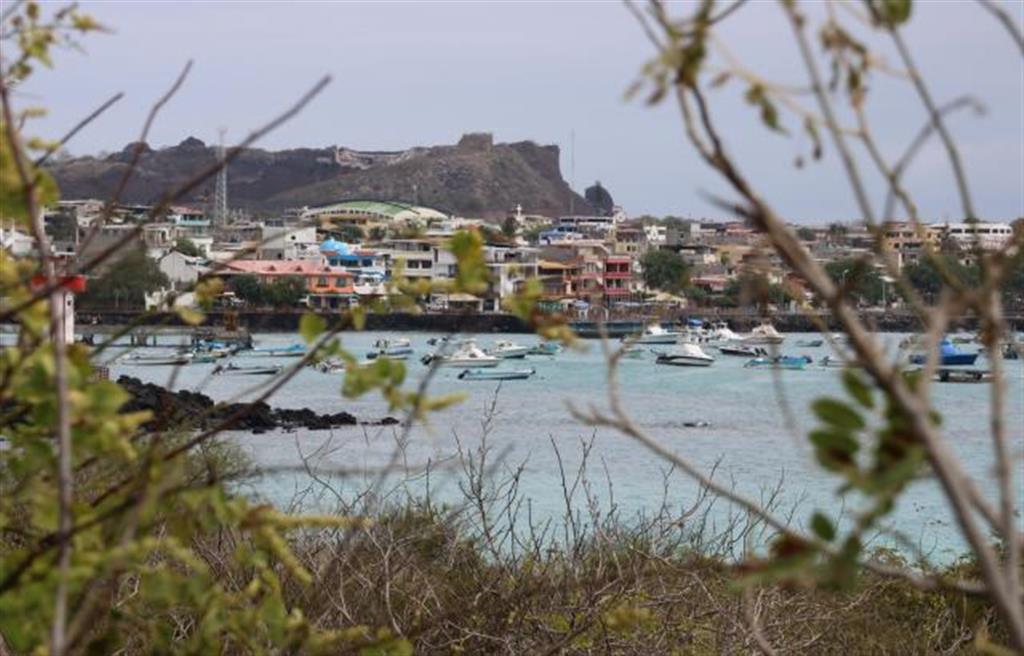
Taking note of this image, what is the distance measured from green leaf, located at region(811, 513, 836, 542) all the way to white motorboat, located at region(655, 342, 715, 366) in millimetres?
41433

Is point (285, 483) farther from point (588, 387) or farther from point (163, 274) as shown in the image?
point (588, 387)

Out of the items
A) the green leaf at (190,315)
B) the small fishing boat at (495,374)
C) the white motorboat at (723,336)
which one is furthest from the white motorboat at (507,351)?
the green leaf at (190,315)

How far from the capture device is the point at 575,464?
1875cm

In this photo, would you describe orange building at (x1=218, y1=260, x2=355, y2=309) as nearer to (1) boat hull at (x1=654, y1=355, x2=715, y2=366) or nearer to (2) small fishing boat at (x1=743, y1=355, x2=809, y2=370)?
(2) small fishing boat at (x1=743, y1=355, x2=809, y2=370)

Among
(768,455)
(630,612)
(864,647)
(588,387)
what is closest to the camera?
(630,612)

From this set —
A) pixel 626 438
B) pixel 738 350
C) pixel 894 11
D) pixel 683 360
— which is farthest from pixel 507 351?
pixel 894 11

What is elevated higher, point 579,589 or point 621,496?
point 579,589

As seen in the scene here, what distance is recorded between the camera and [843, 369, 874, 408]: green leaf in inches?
35.4

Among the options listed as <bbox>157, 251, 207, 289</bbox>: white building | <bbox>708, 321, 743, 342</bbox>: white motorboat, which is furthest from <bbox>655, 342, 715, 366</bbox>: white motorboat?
<bbox>157, 251, 207, 289</bbox>: white building

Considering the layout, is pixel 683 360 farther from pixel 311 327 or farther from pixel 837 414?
pixel 837 414

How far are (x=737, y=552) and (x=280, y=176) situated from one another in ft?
269

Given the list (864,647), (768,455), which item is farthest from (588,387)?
(864,647)

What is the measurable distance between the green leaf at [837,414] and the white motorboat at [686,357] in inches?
1633

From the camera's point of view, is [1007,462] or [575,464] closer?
[1007,462]
